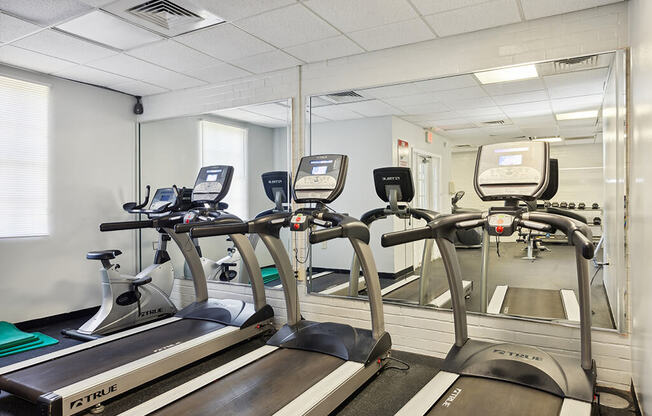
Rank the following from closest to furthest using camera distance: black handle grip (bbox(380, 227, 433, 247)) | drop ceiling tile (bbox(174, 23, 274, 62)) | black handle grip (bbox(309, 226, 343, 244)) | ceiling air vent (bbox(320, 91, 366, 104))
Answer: black handle grip (bbox(380, 227, 433, 247))
black handle grip (bbox(309, 226, 343, 244))
drop ceiling tile (bbox(174, 23, 274, 62))
ceiling air vent (bbox(320, 91, 366, 104))

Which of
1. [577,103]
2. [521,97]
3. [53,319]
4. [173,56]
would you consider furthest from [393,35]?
[53,319]

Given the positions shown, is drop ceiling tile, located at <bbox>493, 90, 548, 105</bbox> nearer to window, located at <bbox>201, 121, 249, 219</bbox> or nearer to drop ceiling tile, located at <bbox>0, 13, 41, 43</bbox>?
window, located at <bbox>201, 121, 249, 219</bbox>

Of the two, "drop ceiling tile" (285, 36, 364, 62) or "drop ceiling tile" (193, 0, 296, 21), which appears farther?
"drop ceiling tile" (285, 36, 364, 62)

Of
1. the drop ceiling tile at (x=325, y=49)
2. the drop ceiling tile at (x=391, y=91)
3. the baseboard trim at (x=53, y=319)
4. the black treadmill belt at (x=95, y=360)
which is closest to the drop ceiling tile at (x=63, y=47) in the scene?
the drop ceiling tile at (x=325, y=49)

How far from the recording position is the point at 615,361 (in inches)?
117

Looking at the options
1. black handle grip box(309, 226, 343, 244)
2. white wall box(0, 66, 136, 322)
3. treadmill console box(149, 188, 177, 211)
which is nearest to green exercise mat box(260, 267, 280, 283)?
treadmill console box(149, 188, 177, 211)

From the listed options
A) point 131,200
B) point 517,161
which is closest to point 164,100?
point 131,200

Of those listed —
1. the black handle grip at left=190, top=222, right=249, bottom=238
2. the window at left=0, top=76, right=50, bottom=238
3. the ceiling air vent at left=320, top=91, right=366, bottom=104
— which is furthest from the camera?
the window at left=0, top=76, right=50, bottom=238

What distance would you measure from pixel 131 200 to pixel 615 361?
545 cm

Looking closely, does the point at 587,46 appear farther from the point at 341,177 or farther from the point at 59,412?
the point at 59,412

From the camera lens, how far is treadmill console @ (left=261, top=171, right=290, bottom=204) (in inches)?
180

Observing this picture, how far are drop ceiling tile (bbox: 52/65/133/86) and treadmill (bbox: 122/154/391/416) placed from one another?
8.84 ft

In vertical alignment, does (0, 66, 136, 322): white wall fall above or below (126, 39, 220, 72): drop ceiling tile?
below

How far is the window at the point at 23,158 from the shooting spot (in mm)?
4449
